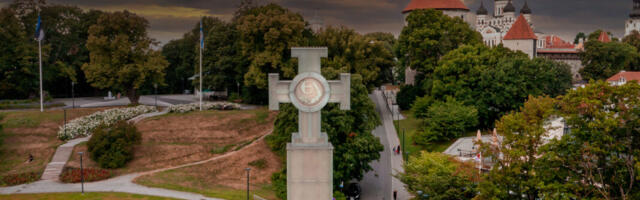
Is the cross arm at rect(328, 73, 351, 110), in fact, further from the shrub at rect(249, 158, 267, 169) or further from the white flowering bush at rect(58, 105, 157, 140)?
the white flowering bush at rect(58, 105, 157, 140)

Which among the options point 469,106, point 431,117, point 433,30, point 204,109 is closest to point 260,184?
point 204,109

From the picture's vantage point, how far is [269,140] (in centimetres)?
3859

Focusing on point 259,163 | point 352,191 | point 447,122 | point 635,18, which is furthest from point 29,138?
point 635,18

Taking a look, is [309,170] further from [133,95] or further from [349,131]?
[133,95]

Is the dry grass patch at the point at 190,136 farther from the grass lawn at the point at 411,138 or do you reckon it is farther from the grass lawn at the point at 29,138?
the grass lawn at the point at 411,138

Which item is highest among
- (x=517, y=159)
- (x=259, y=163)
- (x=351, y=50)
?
(x=351, y=50)

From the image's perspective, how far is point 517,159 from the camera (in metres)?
21.1

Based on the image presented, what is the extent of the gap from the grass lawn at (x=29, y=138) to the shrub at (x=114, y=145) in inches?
142

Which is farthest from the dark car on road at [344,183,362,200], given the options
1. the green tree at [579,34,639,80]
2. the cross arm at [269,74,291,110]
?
the green tree at [579,34,639,80]

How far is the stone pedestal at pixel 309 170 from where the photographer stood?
41.6 ft

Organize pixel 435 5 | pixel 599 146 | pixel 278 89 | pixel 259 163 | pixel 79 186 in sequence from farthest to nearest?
pixel 435 5 < pixel 259 163 < pixel 79 186 < pixel 599 146 < pixel 278 89

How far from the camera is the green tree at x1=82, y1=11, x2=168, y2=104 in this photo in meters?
45.2

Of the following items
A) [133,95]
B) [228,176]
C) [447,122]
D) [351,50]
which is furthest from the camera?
[351,50]

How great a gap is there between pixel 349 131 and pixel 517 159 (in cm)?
1377
